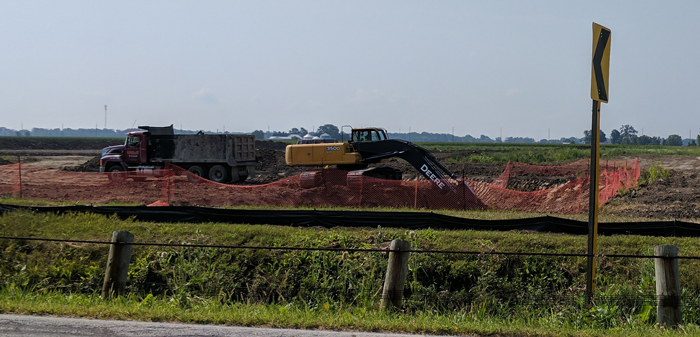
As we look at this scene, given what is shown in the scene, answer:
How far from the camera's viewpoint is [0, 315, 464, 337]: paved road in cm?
644

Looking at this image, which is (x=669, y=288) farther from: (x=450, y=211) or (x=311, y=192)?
(x=311, y=192)

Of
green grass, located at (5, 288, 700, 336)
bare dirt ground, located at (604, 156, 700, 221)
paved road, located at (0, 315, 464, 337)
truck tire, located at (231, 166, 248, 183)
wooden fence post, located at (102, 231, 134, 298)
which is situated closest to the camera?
paved road, located at (0, 315, 464, 337)

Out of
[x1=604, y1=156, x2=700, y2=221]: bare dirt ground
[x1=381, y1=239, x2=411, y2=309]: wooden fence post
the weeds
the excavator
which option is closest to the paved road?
[x1=381, y1=239, x2=411, y2=309]: wooden fence post

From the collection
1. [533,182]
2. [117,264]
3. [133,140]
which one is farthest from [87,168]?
[117,264]

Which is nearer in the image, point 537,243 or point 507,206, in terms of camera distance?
point 537,243

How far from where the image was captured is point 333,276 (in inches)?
425

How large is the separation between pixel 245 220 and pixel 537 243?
6258mm

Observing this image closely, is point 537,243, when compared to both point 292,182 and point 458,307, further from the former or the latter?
point 292,182

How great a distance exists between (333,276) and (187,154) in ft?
66.6

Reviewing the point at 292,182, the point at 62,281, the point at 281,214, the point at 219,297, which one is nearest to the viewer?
the point at 219,297

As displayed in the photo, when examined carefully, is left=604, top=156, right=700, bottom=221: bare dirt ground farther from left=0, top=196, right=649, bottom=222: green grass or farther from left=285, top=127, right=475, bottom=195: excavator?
left=285, top=127, right=475, bottom=195: excavator

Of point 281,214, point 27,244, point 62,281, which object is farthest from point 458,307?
point 27,244

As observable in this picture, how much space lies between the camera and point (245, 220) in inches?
560

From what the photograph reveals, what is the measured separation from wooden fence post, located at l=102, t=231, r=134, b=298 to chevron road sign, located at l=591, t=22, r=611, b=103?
6055 mm
